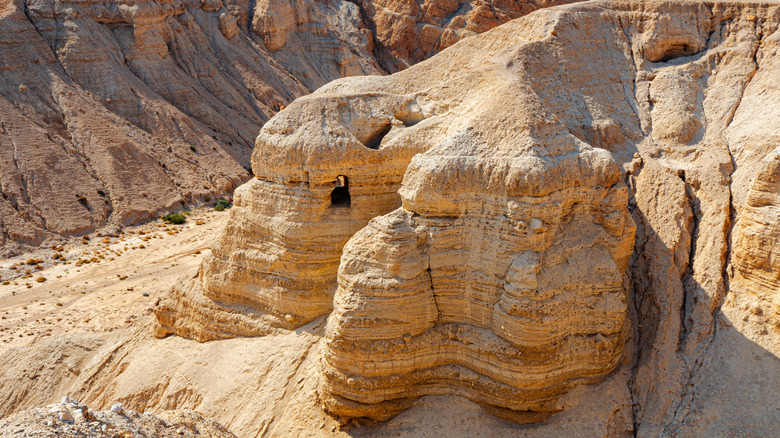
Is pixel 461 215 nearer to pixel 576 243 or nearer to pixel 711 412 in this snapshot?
pixel 576 243

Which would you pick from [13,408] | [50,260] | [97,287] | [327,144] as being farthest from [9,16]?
[327,144]

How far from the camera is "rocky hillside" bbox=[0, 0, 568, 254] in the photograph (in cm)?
3559

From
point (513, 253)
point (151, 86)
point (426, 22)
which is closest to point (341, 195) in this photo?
point (513, 253)

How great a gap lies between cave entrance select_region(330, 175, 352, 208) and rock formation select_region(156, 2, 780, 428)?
8cm

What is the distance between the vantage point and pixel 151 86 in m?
44.3

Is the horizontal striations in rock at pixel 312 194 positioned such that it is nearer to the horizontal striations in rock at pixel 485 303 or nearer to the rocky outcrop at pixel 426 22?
the horizontal striations in rock at pixel 485 303

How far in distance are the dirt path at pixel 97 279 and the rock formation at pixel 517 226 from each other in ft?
30.9

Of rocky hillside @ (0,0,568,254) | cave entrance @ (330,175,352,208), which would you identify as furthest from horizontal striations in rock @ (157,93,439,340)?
rocky hillside @ (0,0,568,254)

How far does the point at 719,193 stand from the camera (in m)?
14.7

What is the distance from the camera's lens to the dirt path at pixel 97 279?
961 inches

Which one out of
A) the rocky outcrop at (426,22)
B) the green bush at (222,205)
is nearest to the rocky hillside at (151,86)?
the rocky outcrop at (426,22)

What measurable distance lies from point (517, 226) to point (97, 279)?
22.2 m

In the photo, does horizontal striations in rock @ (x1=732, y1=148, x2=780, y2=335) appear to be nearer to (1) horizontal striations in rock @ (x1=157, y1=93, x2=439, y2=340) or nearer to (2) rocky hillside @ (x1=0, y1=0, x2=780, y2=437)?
(2) rocky hillside @ (x1=0, y1=0, x2=780, y2=437)

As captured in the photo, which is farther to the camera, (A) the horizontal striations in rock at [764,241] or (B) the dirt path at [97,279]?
(B) the dirt path at [97,279]
